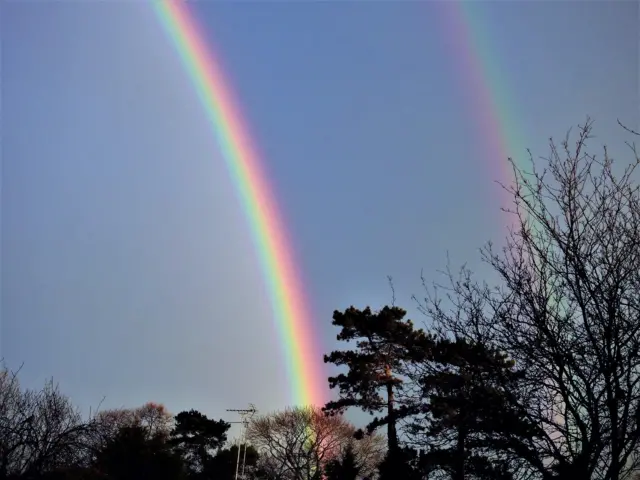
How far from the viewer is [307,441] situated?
49.9 meters

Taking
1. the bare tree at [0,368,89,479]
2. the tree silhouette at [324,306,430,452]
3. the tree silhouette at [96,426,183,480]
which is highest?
the tree silhouette at [324,306,430,452]

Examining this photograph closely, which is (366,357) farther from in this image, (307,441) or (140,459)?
(307,441)

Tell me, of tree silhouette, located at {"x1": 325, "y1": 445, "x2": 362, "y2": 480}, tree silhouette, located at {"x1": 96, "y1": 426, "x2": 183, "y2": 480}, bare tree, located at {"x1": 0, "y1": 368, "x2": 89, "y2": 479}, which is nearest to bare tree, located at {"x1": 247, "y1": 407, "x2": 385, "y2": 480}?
tree silhouette, located at {"x1": 325, "y1": 445, "x2": 362, "y2": 480}

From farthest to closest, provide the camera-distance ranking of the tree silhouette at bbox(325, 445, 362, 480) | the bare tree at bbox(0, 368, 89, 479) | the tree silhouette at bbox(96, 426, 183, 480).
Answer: the tree silhouette at bbox(325, 445, 362, 480), the tree silhouette at bbox(96, 426, 183, 480), the bare tree at bbox(0, 368, 89, 479)

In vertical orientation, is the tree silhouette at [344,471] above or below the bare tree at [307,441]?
below

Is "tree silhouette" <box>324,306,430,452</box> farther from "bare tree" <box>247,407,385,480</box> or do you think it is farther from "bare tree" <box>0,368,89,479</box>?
"bare tree" <box>247,407,385,480</box>

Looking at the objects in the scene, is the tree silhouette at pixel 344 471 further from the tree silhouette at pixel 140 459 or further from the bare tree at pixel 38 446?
the bare tree at pixel 38 446

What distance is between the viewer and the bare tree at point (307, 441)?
4903cm

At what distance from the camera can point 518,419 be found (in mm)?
5160

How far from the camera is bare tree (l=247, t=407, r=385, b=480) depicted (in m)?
49.0

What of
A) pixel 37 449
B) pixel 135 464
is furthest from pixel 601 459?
pixel 135 464

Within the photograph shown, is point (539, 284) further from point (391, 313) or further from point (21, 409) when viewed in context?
point (391, 313)

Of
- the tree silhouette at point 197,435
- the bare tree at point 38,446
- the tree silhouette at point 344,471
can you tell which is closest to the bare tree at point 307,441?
the tree silhouette at point 197,435

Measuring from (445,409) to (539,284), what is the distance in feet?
4.94
